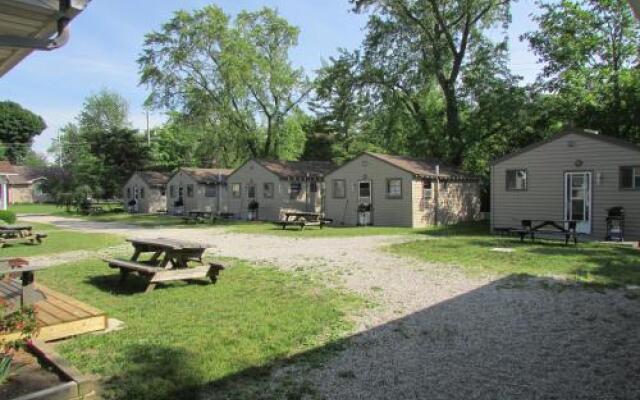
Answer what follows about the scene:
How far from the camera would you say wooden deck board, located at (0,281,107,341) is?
17.8 feet

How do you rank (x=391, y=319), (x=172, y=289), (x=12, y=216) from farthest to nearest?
(x=12, y=216) → (x=172, y=289) → (x=391, y=319)

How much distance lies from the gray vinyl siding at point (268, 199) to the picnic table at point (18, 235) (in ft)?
45.1

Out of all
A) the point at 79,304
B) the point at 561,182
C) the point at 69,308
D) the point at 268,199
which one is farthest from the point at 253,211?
the point at 69,308

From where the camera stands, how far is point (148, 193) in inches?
1495

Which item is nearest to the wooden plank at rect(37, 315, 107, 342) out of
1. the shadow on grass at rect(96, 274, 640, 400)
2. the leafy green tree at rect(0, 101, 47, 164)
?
the shadow on grass at rect(96, 274, 640, 400)

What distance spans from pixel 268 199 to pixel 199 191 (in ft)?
22.1

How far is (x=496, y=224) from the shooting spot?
789 inches

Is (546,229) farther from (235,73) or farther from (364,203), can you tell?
(235,73)

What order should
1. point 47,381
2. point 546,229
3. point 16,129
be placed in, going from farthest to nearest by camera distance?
point 16,129
point 546,229
point 47,381

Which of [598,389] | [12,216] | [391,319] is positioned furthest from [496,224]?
[12,216]

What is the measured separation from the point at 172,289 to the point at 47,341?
298 cm

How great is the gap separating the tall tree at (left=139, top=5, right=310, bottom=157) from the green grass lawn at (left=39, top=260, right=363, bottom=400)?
28.7 meters

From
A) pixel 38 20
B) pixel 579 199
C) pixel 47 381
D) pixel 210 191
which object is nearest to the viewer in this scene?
pixel 38 20

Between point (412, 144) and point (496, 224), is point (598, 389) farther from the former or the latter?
point (412, 144)
